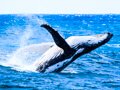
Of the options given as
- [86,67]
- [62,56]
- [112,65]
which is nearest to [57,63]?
[62,56]

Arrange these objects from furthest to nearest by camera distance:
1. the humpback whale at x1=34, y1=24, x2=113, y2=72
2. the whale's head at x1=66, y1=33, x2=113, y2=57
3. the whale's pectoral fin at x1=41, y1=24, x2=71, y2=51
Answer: the whale's head at x1=66, y1=33, x2=113, y2=57 < the humpback whale at x1=34, y1=24, x2=113, y2=72 < the whale's pectoral fin at x1=41, y1=24, x2=71, y2=51

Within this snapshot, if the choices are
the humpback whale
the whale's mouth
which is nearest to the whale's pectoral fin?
the humpback whale

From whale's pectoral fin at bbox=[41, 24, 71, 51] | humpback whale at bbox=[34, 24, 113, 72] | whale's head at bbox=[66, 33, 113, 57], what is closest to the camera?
whale's pectoral fin at bbox=[41, 24, 71, 51]

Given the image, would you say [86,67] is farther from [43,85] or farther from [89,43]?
[43,85]

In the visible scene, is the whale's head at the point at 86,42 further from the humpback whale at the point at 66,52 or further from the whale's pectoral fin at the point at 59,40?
the whale's pectoral fin at the point at 59,40

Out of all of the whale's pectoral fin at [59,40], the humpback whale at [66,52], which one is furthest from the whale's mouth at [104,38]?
the whale's pectoral fin at [59,40]

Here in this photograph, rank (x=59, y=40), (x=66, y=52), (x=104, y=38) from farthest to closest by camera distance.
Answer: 1. (x=104, y=38)
2. (x=66, y=52)
3. (x=59, y=40)

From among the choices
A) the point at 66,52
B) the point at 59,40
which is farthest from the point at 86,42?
the point at 59,40

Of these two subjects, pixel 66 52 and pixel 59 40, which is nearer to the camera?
pixel 59 40

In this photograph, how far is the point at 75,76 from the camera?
16.7 meters

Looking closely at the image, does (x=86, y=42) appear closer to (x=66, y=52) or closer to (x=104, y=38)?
(x=104, y=38)

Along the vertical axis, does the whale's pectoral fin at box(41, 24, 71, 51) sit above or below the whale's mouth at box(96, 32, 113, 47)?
below

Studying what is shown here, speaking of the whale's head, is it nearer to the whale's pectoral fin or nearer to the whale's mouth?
the whale's mouth

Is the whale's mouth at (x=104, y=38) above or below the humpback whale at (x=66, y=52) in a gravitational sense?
above
